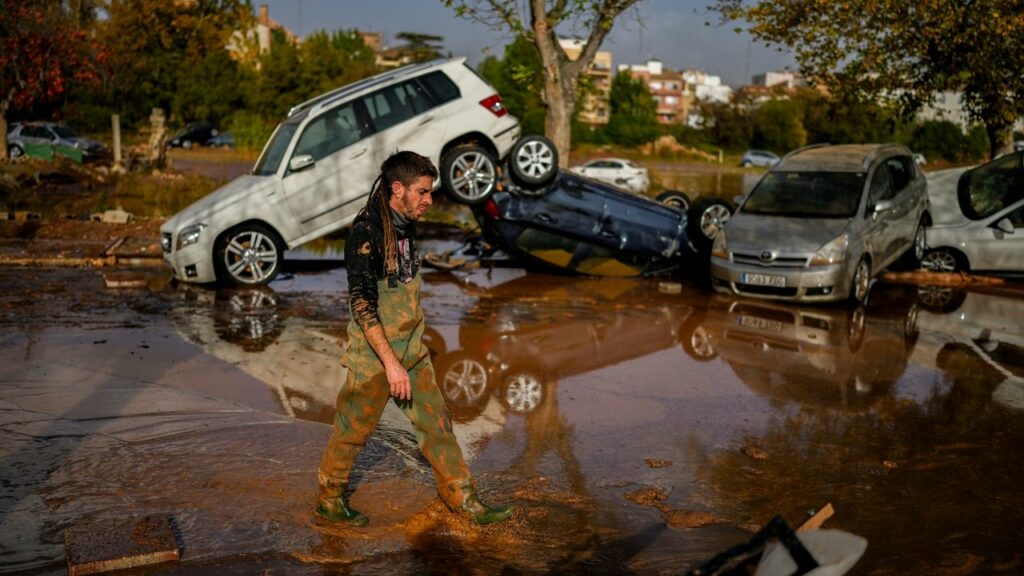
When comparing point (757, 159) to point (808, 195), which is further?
point (757, 159)

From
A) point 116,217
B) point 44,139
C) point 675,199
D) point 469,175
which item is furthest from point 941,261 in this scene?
point 44,139

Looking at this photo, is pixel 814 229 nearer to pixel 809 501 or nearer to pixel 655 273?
pixel 655 273

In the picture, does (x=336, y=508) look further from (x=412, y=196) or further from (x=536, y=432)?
(x=536, y=432)

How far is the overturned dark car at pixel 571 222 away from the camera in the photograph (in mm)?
12562

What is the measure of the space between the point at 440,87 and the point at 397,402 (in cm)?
863

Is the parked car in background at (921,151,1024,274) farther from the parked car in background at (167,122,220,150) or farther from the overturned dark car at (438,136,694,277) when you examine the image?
the parked car in background at (167,122,220,150)

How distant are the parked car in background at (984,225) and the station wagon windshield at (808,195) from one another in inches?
99.6

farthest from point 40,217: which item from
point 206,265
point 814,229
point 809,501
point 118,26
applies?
point 118,26

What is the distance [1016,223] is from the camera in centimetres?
1409

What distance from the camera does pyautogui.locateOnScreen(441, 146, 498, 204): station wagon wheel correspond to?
12344 millimetres

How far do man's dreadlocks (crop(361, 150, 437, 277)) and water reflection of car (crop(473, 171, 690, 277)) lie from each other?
8022 mm

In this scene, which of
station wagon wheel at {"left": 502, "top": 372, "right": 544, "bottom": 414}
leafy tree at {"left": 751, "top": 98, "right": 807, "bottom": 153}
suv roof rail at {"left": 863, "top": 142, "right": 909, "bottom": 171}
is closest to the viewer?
station wagon wheel at {"left": 502, "top": 372, "right": 544, "bottom": 414}

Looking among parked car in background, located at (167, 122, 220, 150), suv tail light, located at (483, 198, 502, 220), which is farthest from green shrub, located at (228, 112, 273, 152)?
suv tail light, located at (483, 198, 502, 220)

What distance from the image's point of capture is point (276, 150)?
1255 cm
